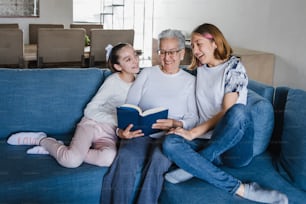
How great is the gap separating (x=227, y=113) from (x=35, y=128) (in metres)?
1.05

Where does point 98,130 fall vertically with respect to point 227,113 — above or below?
below

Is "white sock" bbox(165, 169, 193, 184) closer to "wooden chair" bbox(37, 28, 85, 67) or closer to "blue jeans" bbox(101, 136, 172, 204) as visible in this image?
"blue jeans" bbox(101, 136, 172, 204)

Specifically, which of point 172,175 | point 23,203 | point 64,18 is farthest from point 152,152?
point 64,18

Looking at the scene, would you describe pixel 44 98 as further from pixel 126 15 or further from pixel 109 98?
pixel 126 15

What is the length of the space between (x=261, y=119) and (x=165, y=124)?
1.51 ft

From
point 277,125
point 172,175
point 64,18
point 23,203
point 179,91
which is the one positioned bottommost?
point 23,203

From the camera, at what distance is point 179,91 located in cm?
198

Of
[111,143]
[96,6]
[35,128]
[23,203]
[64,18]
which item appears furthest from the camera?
[96,6]

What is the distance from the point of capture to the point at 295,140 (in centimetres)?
170

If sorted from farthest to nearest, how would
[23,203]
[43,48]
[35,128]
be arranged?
[43,48]
[35,128]
[23,203]

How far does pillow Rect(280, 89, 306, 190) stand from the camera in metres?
1.64

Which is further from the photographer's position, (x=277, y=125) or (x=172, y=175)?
(x=277, y=125)

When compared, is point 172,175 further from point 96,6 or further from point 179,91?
point 96,6

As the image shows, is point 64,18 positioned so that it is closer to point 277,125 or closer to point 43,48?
point 43,48
